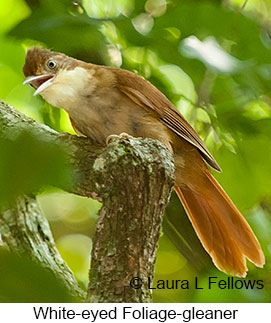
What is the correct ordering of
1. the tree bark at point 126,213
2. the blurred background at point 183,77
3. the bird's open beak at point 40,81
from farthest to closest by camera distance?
the bird's open beak at point 40,81, the blurred background at point 183,77, the tree bark at point 126,213

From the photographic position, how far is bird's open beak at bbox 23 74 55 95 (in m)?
1.68

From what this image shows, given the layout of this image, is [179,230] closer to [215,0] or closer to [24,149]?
[215,0]

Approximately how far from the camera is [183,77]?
1.69 metres

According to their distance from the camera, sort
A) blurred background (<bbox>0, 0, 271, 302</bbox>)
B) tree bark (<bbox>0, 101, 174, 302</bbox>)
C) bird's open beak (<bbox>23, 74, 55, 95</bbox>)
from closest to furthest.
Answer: tree bark (<bbox>0, 101, 174, 302</bbox>) < blurred background (<bbox>0, 0, 271, 302</bbox>) < bird's open beak (<bbox>23, 74, 55, 95</bbox>)

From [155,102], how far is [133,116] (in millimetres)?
76

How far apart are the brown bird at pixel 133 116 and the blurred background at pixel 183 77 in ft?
0.17

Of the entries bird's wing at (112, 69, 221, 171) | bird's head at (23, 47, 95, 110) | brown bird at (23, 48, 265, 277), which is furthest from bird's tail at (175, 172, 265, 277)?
bird's head at (23, 47, 95, 110)

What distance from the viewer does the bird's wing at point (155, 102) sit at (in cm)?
171

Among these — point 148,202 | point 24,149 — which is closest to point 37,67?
point 148,202

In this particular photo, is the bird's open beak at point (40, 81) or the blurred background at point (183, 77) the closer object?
the blurred background at point (183, 77)

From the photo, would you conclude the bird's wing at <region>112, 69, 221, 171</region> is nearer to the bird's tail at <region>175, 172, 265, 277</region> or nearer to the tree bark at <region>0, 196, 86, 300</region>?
the bird's tail at <region>175, 172, 265, 277</region>

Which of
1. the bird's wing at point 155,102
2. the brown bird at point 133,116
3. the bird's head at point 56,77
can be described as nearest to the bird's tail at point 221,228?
the brown bird at point 133,116
